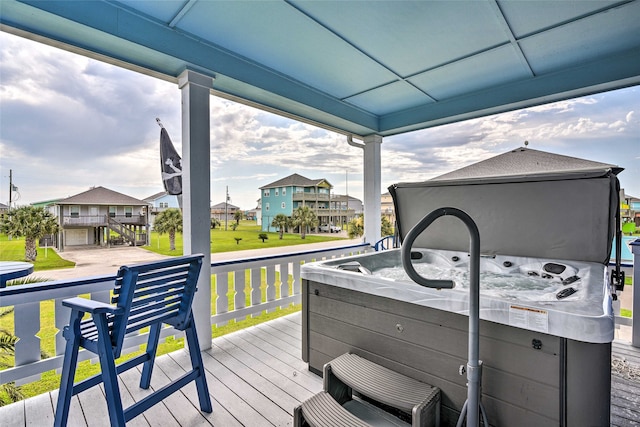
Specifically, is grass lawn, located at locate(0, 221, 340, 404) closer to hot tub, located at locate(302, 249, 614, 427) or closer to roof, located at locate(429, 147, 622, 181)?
hot tub, located at locate(302, 249, 614, 427)

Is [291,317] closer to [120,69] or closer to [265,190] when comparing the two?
[265,190]

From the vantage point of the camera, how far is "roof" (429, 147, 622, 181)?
96.5 inches

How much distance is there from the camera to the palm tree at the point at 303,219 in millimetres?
Answer: 4297

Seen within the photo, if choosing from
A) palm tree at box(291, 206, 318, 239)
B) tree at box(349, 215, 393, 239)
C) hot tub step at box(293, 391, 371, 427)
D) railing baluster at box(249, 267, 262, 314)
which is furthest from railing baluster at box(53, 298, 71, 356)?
tree at box(349, 215, 393, 239)

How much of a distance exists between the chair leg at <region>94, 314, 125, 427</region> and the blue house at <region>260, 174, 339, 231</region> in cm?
256

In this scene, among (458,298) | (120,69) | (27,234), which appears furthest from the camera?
(120,69)

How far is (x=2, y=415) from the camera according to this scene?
1.85m

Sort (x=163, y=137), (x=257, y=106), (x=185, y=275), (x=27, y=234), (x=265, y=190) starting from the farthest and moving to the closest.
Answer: (x=265, y=190)
(x=257, y=106)
(x=163, y=137)
(x=27, y=234)
(x=185, y=275)

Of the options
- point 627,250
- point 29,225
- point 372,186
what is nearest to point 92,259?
point 29,225

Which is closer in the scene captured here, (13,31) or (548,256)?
(13,31)

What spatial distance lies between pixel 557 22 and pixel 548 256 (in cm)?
193

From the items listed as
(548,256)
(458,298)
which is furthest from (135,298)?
(548,256)

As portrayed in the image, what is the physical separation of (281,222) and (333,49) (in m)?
2.26

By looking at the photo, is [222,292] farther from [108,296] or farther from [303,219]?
[303,219]
